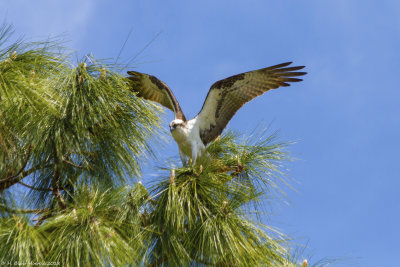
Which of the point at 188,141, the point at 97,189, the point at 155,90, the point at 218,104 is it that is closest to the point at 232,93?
the point at 218,104

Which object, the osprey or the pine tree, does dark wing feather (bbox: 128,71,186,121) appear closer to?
the osprey

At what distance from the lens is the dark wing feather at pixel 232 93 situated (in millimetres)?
4816

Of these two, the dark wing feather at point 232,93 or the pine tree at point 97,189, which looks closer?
the pine tree at point 97,189

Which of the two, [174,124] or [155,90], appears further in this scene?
[155,90]

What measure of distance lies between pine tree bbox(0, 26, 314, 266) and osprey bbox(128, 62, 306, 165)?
798 millimetres

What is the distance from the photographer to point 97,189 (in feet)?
11.1

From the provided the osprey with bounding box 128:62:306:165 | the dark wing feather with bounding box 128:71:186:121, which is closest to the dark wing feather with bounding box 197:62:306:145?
the osprey with bounding box 128:62:306:165

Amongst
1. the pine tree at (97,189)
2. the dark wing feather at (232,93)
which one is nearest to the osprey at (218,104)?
the dark wing feather at (232,93)

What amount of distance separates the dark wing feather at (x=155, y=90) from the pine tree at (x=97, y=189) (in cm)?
110

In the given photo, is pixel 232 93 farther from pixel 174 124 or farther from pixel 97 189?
pixel 97 189

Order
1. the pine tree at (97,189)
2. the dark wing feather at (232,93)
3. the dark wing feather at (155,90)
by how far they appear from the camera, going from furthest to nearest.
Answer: the dark wing feather at (155,90)
the dark wing feather at (232,93)
the pine tree at (97,189)

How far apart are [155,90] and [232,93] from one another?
755 millimetres

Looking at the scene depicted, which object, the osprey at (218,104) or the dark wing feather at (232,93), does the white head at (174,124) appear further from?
the dark wing feather at (232,93)

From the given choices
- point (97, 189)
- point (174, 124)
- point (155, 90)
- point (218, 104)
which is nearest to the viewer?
point (97, 189)
